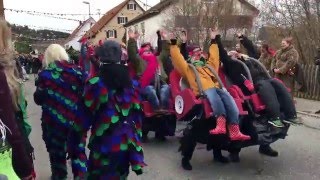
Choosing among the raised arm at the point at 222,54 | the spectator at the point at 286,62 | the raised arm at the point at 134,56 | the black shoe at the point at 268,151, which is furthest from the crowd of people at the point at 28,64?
the spectator at the point at 286,62

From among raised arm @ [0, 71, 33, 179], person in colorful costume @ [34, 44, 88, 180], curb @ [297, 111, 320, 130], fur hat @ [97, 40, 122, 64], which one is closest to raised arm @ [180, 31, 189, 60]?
person in colorful costume @ [34, 44, 88, 180]

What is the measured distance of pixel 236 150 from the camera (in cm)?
717

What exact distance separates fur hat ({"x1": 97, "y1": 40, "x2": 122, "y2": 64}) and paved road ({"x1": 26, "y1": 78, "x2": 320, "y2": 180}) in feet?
8.69

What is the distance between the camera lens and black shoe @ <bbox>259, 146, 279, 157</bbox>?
7.50m

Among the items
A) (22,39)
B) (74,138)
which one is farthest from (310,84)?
(22,39)

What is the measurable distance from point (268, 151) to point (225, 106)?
1774 millimetres

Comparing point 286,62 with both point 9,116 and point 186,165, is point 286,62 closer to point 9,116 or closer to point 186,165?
point 186,165

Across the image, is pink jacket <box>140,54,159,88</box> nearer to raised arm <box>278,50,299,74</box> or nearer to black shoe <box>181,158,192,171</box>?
black shoe <box>181,158,192,171</box>

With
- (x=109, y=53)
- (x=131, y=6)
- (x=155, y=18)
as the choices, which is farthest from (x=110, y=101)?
(x=131, y=6)

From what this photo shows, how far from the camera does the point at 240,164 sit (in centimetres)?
705

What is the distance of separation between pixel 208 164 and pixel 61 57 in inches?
109

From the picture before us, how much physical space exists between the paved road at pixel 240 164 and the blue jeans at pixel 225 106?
832 mm

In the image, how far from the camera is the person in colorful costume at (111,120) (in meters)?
4.17

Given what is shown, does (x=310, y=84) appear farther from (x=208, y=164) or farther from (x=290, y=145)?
(x=208, y=164)
